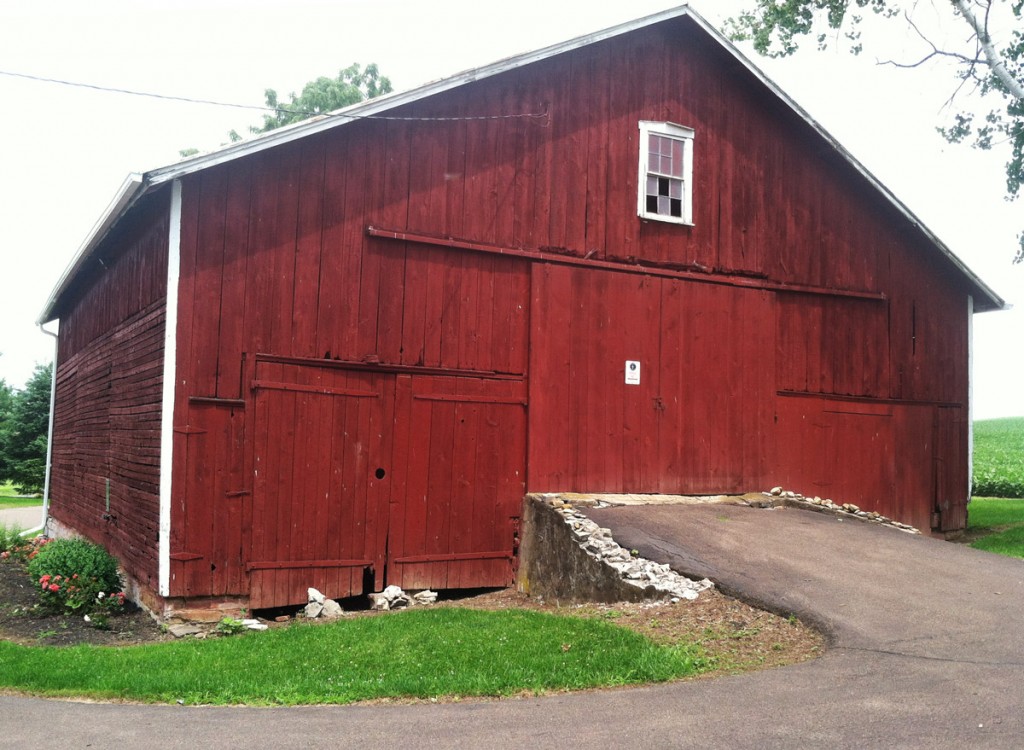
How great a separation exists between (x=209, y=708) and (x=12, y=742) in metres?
1.26

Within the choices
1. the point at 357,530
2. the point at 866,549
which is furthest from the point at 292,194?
the point at 866,549

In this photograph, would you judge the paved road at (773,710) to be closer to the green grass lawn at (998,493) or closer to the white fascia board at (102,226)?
the white fascia board at (102,226)

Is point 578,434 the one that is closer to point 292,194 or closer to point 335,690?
point 292,194

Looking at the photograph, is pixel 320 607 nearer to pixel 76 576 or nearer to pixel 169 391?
pixel 169 391

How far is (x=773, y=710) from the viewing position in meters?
5.88

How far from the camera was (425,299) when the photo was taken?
38.3 ft

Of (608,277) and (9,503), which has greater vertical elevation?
(608,277)

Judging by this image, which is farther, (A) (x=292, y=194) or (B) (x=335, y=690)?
(A) (x=292, y=194)

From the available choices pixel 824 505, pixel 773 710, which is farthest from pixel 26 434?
pixel 773 710

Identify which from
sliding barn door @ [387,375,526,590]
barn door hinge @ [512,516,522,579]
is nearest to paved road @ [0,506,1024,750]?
barn door hinge @ [512,516,522,579]

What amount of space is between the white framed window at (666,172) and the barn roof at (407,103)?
4.82 feet

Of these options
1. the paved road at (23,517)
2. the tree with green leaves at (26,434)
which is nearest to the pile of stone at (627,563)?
the paved road at (23,517)

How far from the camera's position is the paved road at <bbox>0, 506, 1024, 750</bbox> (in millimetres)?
5438

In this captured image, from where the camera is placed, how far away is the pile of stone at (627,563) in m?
9.09
